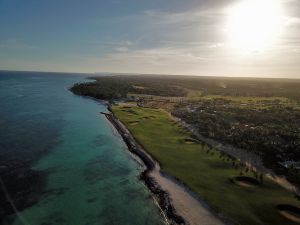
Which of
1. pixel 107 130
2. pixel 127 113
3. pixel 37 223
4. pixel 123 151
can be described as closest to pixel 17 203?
pixel 37 223

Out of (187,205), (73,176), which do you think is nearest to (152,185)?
(187,205)

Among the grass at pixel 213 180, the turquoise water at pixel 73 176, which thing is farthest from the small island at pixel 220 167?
the turquoise water at pixel 73 176

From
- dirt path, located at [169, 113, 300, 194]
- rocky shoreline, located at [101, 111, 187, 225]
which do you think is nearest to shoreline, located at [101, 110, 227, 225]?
rocky shoreline, located at [101, 111, 187, 225]

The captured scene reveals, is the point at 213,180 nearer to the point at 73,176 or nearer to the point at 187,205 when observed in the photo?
the point at 187,205

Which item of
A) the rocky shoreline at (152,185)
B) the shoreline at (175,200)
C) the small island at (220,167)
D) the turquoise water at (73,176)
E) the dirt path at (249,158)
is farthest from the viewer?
the dirt path at (249,158)

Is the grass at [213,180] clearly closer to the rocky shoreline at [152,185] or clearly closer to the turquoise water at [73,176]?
the rocky shoreline at [152,185]

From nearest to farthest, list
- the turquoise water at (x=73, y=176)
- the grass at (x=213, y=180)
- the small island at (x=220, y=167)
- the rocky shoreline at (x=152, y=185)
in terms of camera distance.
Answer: the turquoise water at (x=73, y=176), the rocky shoreline at (x=152, y=185), the grass at (x=213, y=180), the small island at (x=220, y=167)

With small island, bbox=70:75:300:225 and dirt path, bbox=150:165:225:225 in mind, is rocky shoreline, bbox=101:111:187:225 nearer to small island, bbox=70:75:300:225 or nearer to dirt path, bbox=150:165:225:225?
small island, bbox=70:75:300:225
